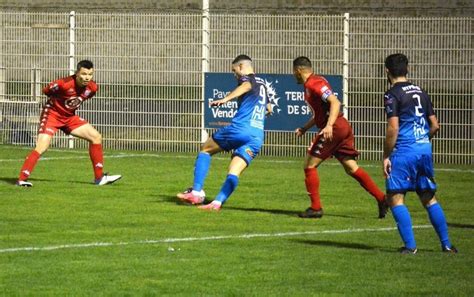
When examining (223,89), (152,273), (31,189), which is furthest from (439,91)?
(152,273)

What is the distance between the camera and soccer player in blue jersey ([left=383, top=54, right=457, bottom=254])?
45.7ft

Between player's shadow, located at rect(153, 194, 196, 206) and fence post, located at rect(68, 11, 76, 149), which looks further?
fence post, located at rect(68, 11, 76, 149)

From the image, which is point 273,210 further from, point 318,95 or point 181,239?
point 181,239

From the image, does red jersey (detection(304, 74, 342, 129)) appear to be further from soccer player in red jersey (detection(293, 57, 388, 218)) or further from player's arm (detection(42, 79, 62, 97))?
player's arm (detection(42, 79, 62, 97))

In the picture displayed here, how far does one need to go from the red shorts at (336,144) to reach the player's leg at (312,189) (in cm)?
9

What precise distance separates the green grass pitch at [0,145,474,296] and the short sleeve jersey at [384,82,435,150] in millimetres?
1105

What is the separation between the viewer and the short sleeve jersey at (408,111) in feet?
45.8

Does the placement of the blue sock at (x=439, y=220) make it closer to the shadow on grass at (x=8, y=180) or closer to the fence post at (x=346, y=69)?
the shadow on grass at (x=8, y=180)

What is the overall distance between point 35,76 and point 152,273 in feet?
60.5

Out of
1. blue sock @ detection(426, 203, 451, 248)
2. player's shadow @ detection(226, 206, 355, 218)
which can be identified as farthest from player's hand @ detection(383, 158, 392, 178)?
player's shadow @ detection(226, 206, 355, 218)

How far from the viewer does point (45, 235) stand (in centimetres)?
1538

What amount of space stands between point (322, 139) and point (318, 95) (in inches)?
21.8

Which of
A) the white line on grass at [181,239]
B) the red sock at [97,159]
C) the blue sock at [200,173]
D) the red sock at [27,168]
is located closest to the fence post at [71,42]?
the red sock at [97,159]

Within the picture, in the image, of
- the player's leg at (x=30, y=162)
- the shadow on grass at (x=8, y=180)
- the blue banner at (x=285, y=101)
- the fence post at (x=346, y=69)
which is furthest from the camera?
the fence post at (x=346, y=69)
